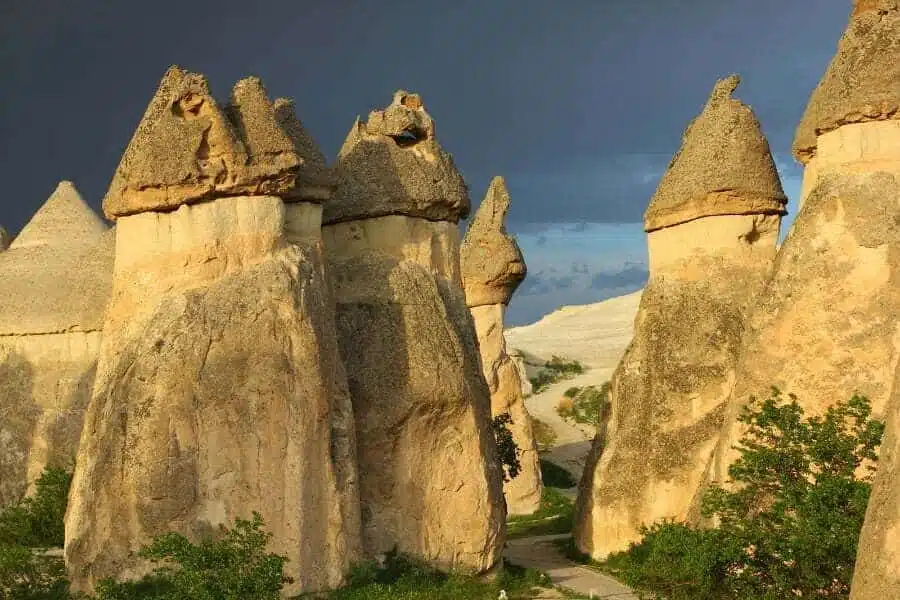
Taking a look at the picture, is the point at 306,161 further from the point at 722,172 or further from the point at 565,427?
the point at 565,427

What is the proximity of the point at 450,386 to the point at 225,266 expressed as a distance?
3147 mm

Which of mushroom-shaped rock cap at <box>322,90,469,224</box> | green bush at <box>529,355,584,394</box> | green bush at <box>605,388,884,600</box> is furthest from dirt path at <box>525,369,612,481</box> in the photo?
green bush at <box>605,388,884,600</box>

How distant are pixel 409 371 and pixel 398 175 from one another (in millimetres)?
2737

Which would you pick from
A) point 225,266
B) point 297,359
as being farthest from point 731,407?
point 225,266

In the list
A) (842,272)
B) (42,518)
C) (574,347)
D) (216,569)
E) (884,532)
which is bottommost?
(216,569)

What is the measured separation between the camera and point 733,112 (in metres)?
17.9

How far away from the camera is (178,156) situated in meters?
13.4

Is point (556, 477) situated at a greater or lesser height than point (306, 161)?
lesser

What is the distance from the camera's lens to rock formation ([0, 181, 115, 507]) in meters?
19.0

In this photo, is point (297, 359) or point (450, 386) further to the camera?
point (450, 386)

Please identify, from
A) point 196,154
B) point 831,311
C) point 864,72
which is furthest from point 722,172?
point 196,154

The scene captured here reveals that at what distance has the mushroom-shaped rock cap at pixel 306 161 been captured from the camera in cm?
1488

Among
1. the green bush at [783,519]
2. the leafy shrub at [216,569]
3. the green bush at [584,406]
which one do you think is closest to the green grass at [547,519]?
the green bush at [783,519]

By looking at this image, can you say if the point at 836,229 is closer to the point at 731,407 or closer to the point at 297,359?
the point at 731,407
